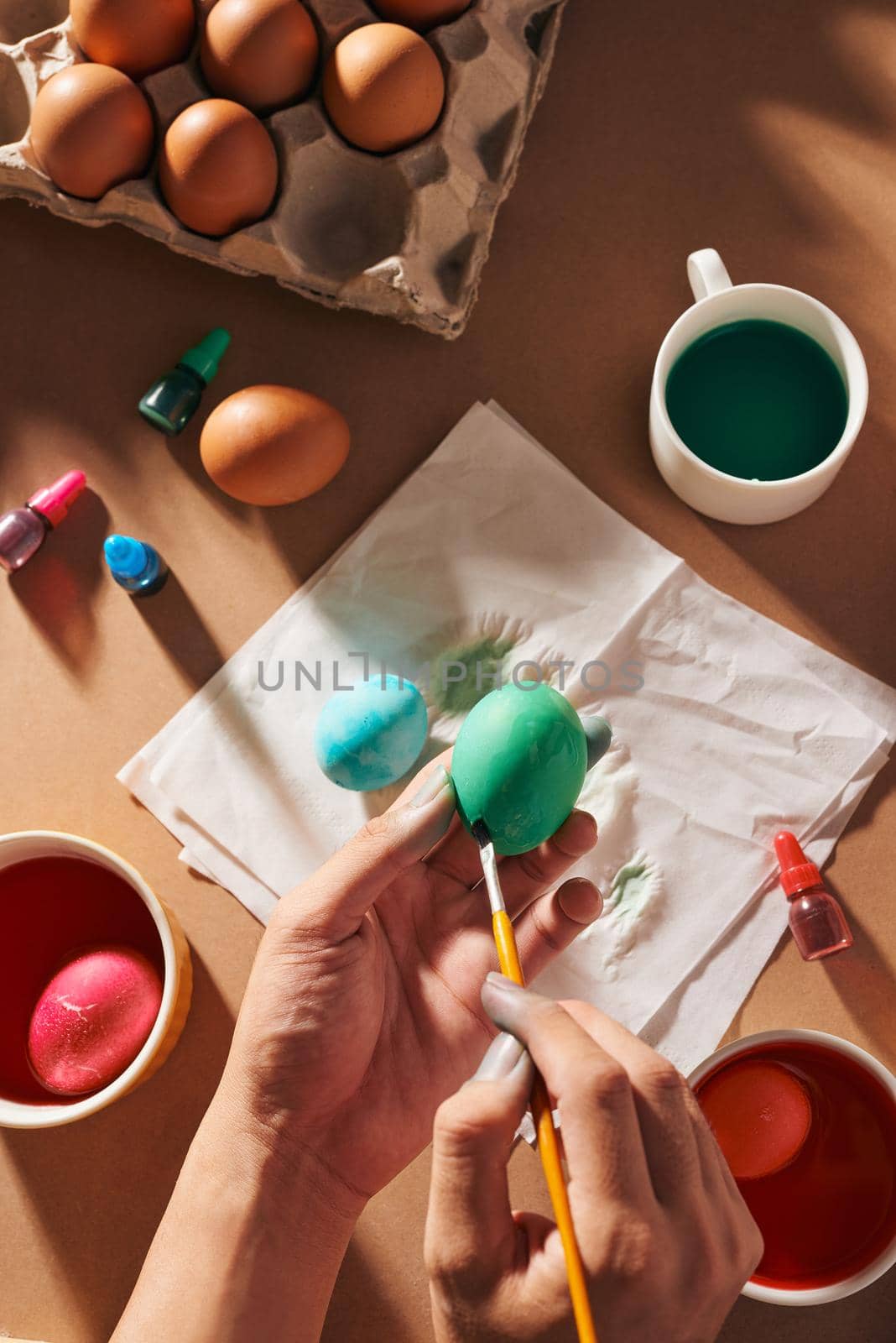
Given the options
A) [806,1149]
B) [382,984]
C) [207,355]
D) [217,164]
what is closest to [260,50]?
[217,164]

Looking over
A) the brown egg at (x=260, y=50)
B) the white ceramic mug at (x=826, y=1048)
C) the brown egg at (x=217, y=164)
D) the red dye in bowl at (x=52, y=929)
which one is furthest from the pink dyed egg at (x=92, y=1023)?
the brown egg at (x=260, y=50)

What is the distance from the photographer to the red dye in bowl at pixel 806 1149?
80 centimetres

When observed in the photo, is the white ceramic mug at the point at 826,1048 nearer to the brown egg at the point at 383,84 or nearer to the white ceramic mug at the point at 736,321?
the white ceramic mug at the point at 736,321

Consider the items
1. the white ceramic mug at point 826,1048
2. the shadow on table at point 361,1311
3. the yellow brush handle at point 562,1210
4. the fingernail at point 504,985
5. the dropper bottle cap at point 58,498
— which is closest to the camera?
the yellow brush handle at point 562,1210

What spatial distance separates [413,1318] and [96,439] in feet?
2.93

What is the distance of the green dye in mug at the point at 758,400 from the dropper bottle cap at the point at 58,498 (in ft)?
1.95

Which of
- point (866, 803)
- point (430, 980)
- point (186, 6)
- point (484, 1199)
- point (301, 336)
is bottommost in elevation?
point (866, 803)

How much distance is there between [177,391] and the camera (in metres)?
1.00

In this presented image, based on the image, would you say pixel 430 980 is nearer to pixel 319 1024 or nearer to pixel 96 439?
pixel 319 1024

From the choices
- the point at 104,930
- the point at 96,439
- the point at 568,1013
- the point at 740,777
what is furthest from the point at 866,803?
the point at 96,439

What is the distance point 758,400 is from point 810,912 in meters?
0.48

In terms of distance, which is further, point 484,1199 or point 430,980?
point 430,980

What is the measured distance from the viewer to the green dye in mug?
938mm

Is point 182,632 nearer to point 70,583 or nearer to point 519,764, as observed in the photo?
point 70,583
